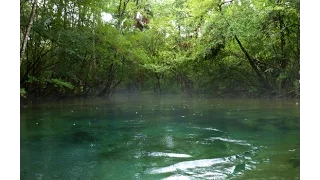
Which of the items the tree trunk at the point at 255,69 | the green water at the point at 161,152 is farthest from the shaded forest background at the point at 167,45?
the green water at the point at 161,152

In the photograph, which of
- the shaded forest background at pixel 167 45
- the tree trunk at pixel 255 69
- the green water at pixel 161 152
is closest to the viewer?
the green water at pixel 161 152

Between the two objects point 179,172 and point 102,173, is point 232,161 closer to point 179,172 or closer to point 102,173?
point 179,172

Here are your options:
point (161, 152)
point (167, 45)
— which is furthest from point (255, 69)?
point (161, 152)

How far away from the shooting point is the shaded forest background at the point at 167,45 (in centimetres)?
1537

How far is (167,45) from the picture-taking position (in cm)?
2669

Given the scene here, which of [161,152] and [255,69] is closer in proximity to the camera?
[161,152]

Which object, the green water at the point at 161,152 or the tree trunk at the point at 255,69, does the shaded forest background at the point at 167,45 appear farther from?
the green water at the point at 161,152

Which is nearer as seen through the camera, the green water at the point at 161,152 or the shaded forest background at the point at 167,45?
the green water at the point at 161,152

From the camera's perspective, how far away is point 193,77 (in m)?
26.0

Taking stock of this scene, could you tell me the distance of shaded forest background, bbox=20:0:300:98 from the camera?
15.4 metres

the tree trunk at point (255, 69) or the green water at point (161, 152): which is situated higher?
the tree trunk at point (255, 69)

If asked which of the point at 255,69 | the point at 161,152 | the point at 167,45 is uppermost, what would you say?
the point at 167,45

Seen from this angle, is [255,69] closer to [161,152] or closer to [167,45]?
[167,45]

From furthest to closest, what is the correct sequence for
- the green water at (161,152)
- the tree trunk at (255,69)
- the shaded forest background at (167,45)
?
the tree trunk at (255,69) → the shaded forest background at (167,45) → the green water at (161,152)
